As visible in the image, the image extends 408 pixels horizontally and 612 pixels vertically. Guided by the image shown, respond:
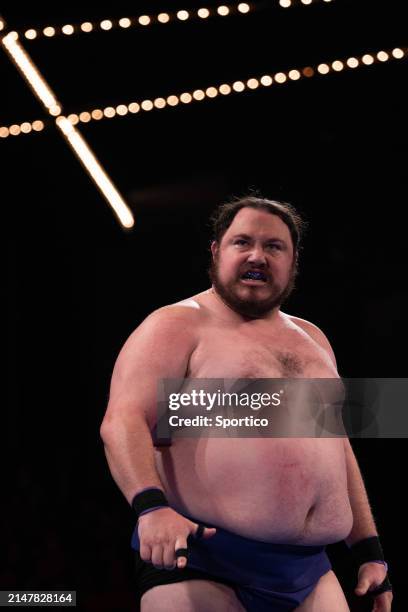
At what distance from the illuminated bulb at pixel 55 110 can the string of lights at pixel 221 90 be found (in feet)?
0.16

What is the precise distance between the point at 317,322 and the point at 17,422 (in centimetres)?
209

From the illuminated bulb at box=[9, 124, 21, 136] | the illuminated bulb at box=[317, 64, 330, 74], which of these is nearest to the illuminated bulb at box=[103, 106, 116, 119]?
the illuminated bulb at box=[9, 124, 21, 136]

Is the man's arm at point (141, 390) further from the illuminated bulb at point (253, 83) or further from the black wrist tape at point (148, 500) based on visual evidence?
the illuminated bulb at point (253, 83)

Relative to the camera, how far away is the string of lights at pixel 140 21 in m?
3.01

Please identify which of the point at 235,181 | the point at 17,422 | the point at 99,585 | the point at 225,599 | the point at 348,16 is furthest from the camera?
the point at 17,422

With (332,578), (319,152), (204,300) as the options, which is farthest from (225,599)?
(319,152)

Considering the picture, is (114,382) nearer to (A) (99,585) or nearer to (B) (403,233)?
(A) (99,585)

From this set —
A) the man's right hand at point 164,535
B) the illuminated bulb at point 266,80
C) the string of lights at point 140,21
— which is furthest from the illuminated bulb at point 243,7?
the man's right hand at point 164,535

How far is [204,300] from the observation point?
1949 mm

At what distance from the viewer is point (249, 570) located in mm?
1659

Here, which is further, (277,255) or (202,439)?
(277,255)

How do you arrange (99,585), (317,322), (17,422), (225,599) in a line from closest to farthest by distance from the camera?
(225,599)
(99,585)
(317,322)
(17,422)

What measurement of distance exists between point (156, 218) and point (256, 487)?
354 centimetres

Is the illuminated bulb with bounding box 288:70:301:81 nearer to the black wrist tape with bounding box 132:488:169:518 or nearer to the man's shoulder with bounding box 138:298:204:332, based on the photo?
the man's shoulder with bounding box 138:298:204:332
